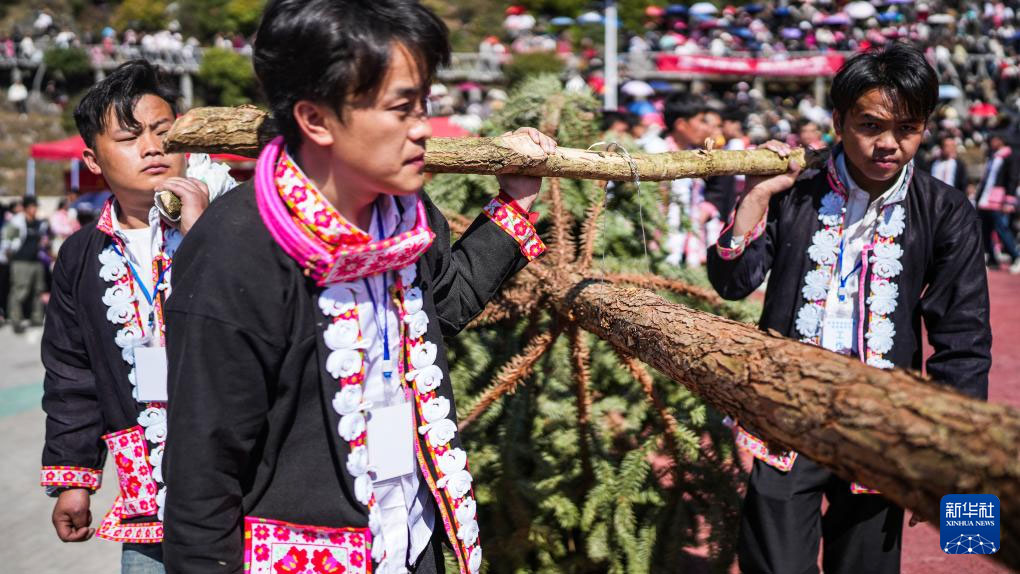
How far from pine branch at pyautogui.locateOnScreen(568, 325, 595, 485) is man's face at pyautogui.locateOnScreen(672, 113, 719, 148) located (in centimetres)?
371

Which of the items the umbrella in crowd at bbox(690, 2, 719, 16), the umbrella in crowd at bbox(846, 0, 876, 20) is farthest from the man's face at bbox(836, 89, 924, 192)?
the umbrella in crowd at bbox(690, 2, 719, 16)

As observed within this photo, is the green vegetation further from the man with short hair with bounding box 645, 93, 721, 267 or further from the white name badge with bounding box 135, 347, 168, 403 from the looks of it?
the white name badge with bounding box 135, 347, 168, 403

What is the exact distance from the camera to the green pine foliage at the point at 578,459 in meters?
2.90

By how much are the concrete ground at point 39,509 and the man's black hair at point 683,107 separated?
2.89 meters

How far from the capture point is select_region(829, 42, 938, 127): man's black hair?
2.40 m

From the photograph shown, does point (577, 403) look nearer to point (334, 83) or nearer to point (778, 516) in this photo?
point (778, 516)

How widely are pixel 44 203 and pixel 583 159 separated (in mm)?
27673

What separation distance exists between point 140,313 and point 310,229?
959 mm

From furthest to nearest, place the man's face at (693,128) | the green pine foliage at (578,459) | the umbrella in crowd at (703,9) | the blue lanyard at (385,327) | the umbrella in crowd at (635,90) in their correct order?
the umbrella in crowd at (703,9), the umbrella in crowd at (635,90), the man's face at (693,128), the green pine foliage at (578,459), the blue lanyard at (385,327)

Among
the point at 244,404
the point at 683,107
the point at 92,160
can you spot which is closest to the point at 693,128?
the point at 683,107

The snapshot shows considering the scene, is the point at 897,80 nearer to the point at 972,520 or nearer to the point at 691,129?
the point at 972,520

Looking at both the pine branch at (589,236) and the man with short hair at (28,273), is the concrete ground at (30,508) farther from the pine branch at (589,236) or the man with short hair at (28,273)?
the man with short hair at (28,273)

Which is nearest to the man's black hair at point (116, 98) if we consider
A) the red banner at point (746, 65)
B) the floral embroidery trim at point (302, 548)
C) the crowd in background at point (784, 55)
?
the floral embroidery trim at point (302, 548)

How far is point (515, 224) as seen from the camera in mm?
2021
